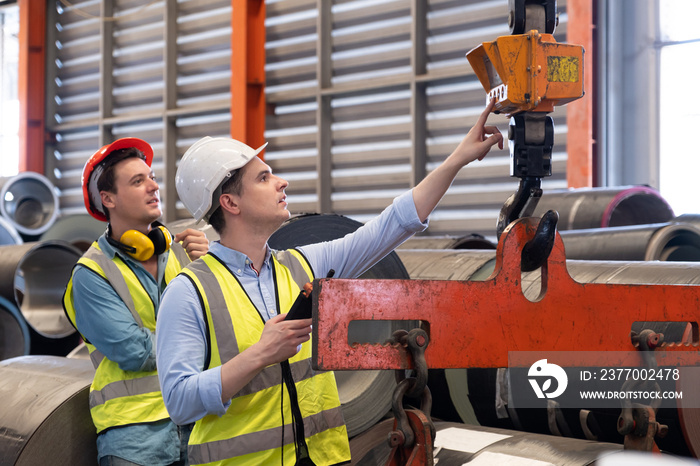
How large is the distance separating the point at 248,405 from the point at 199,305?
0.24 metres

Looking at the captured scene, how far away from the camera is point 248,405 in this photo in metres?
1.62

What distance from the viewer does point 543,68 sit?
4.79 ft

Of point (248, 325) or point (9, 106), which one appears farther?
point (9, 106)

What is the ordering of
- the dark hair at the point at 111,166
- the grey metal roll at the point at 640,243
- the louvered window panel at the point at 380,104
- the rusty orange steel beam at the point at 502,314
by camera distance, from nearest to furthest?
1. the rusty orange steel beam at the point at 502,314
2. the dark hair at the point at 111,166
3. the grey metal roll at the point at 640,243
4. the louvered window panel at the point at 380,104

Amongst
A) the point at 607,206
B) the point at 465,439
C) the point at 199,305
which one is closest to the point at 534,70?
the point at 199,305

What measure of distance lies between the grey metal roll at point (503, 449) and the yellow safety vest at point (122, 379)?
76cm

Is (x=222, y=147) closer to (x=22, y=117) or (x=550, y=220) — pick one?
(x=550, y=220)

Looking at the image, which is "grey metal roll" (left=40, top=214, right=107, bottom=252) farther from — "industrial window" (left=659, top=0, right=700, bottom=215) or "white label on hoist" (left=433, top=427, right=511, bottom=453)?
"white label on hoist" (left=433, top=427, right=511, bottom=453)

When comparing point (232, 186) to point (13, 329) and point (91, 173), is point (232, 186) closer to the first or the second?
point (91, 173)

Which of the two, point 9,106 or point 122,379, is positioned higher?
point 9,106

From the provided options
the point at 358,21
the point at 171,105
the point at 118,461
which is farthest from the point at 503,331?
the point at 171,105

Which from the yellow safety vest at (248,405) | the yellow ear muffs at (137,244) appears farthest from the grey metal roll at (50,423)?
the yellow safety vest at (248,405)

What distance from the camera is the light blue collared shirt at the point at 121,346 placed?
6.89 ft

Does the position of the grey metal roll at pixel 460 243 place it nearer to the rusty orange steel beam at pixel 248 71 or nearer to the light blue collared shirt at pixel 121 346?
the light blue collared shirt at pixel 121 346
